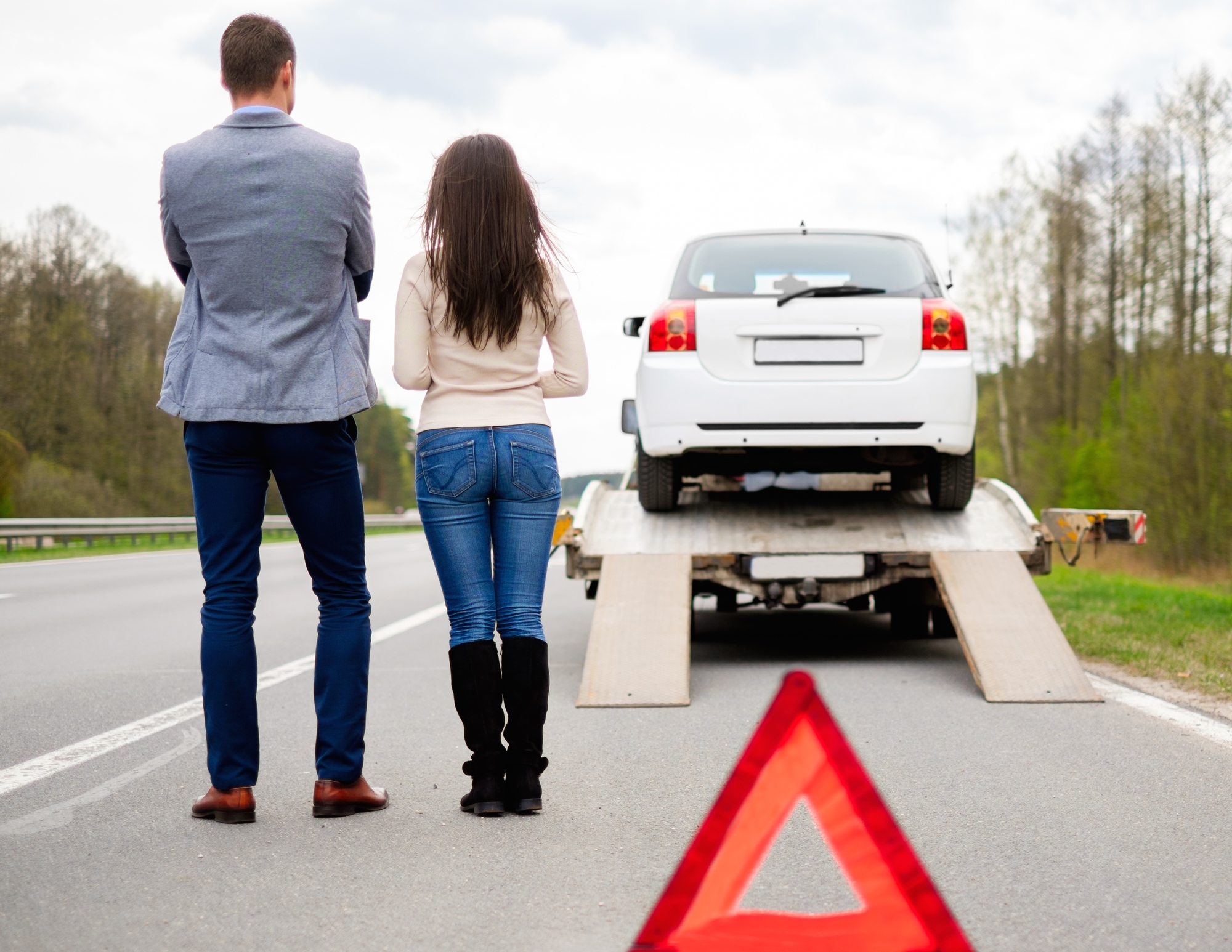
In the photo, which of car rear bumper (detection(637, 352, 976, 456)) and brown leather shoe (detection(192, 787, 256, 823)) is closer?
brown leather shoe (detection(192, 787, 256, 823))

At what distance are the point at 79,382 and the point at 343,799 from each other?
40.9 metres

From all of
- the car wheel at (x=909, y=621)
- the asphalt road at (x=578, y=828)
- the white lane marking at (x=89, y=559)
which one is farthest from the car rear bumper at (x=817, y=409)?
the white lane marking at (x=89, y=559)

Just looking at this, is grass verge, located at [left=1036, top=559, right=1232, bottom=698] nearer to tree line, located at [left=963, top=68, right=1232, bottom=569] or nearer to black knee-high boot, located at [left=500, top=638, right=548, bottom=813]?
black knee-high boot, located at [left=500, top=638, right=548, bottom=813]

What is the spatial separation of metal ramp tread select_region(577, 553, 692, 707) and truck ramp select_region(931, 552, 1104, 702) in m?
1.40

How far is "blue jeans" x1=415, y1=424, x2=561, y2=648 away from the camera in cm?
390

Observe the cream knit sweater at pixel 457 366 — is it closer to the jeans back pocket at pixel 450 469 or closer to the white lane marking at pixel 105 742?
the jeans back pocket at pixel 450 469

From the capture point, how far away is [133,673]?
7.45 meters

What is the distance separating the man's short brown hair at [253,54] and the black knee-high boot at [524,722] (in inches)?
72.7

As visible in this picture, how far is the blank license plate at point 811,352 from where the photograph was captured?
22.9ft

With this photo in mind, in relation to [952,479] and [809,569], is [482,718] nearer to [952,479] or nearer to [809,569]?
[809,569]

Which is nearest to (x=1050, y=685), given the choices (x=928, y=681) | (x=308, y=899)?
(x=928, y=681)

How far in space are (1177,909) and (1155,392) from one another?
67.8 feet

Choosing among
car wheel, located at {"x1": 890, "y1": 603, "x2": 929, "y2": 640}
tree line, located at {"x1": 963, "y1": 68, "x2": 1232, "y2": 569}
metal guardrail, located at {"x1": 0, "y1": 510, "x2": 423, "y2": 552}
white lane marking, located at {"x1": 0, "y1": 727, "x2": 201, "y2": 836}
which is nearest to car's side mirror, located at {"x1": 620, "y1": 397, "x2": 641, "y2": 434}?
car wheel, located at {"x1": 890, "y1": 603, "x2": 929, "y2": 640}

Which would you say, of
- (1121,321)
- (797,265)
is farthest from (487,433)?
(1121,321)
